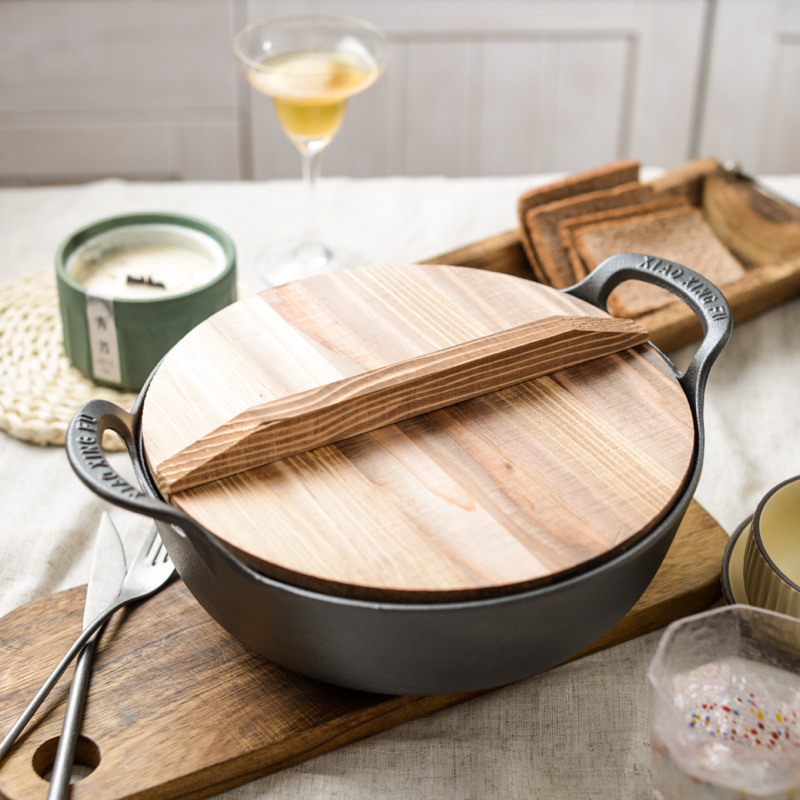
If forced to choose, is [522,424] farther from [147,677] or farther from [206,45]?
[206,45]

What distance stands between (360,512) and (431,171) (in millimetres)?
1810

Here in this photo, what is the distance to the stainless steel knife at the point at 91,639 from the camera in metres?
0.56

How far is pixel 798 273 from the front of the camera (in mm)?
1047

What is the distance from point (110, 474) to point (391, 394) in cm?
19

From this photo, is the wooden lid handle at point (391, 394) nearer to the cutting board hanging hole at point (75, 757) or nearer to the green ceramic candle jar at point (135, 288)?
the cutting board hanging hole at point (75, 757)

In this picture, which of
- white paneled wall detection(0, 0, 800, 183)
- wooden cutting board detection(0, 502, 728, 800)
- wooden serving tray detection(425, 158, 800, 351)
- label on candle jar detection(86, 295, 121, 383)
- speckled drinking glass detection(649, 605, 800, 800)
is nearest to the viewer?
speckled drinking glass detection(649, 605, 800, 800)

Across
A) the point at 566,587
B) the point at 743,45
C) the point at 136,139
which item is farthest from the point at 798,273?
the point at 136,139

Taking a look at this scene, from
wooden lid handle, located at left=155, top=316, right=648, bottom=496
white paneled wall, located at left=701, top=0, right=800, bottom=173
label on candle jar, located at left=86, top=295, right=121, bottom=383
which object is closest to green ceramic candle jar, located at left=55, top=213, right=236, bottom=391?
label on candle jar, located at left=86, top=295, right=121, bottom=383

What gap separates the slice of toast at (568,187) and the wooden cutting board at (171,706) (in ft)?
1.54

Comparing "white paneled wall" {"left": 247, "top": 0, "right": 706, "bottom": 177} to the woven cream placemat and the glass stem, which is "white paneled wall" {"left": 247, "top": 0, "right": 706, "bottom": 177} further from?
the woven cream placemat

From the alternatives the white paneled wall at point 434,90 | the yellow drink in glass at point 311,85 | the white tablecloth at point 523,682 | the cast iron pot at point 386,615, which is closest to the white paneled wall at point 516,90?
the white paneled wall at point 434,90

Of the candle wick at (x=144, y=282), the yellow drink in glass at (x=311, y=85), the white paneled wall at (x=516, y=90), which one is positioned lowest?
the white paneled wall at (x=516, y=90)

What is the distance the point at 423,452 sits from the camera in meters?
0.59

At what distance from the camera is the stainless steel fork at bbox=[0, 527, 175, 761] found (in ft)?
1.94
